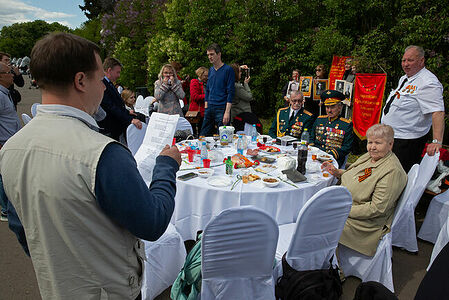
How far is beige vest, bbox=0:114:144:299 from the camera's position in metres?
0.84

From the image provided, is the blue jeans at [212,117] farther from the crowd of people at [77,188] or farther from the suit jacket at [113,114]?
the crowd of people at [77,188]

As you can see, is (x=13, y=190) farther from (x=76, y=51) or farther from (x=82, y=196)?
(x=76, y=51)

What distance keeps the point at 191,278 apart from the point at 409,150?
10.2 ft

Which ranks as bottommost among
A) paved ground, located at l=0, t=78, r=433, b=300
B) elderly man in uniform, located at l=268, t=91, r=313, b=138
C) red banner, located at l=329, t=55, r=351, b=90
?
paved ground, located at l=0, t=78, r=433, b=300

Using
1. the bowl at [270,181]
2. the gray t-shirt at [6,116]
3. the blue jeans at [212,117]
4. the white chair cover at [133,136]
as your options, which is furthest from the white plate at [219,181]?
the gray t-shirt at [6,116]

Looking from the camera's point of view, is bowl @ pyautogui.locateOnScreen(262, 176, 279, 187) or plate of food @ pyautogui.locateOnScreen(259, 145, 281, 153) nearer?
bowl @ pyautogui.locateOnScreen(262, 176, 279, 187)

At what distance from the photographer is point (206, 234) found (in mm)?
1586

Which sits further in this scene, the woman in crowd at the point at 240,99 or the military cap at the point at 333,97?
the woman in crowd at the point at 240,99

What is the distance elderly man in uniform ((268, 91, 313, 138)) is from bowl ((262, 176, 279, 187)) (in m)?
1.84

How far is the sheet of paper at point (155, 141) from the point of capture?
247 cm

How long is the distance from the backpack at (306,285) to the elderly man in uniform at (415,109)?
6.84ft

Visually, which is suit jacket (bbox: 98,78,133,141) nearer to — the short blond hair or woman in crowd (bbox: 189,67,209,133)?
woman in crowd (bbox: 189,67,209,133)

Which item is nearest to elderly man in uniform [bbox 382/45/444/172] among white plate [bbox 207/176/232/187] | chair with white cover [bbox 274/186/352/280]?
chair with white cover [bbox 274/186/352/280]

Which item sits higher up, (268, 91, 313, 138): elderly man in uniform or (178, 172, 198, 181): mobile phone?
(268, 91, 313, 138): elderly man in uniform
